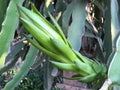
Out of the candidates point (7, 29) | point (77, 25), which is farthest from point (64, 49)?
point (77, 25)

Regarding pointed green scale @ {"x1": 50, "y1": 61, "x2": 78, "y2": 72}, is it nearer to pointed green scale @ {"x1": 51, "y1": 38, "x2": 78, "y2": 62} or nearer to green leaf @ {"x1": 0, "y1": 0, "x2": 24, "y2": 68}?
pointed green scale @ {"x1": 51, "y1": 38, "x2": 78, "y2": 62}

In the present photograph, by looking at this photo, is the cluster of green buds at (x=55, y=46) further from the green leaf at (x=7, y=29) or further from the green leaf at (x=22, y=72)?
the green leaf at (x=22, y=72)

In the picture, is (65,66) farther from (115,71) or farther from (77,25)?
(77,25)

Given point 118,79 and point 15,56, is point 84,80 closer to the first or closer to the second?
point 118,79

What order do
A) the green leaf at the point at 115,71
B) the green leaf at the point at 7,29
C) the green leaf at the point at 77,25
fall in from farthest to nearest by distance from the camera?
the green leaf at the point at 77,25 < the green leaf at the point at 7,29 < the green leaf at the point at 115,71

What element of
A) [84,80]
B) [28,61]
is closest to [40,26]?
[84,80]

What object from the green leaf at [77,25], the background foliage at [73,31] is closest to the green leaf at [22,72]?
the background foliage at [73,31]

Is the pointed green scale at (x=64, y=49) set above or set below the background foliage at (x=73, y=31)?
above

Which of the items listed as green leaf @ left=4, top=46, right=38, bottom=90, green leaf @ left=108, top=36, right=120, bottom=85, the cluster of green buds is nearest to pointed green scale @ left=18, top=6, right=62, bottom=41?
the cluster of green buds
